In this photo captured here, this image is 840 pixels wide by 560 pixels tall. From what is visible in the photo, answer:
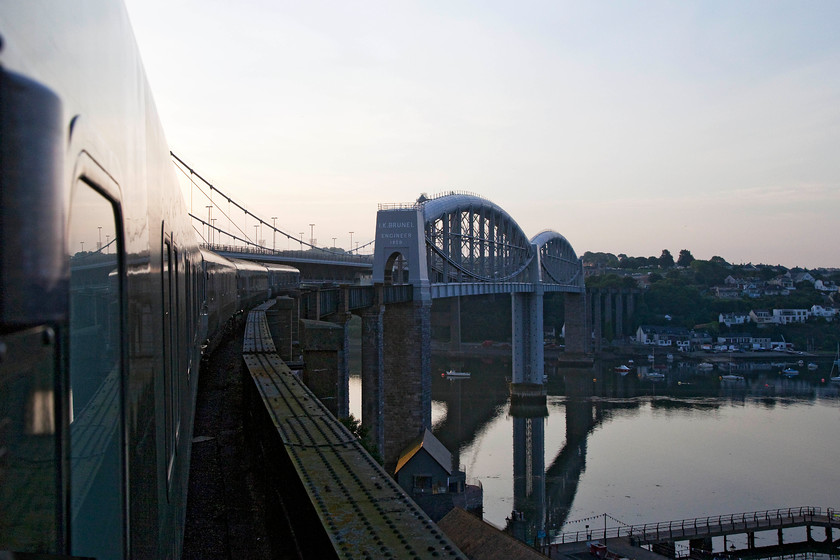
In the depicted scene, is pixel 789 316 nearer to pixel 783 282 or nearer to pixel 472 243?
pixel 783 282

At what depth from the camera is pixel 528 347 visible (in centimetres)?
4738

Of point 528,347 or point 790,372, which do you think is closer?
point 528,347

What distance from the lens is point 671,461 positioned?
29969 mm

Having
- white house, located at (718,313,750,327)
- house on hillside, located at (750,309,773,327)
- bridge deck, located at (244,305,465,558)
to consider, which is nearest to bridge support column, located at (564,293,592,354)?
white house, located at (718,313,750,327)

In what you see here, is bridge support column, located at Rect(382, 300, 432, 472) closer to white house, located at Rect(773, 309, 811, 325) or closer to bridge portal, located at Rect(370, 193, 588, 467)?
bridge portal, located at Rect(370, 193, 588, 467)

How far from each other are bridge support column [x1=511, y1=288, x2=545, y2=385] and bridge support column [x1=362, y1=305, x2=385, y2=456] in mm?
24715

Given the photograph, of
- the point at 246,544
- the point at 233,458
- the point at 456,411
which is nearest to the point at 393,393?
the point at 456,411

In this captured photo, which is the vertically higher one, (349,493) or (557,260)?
(557,260)

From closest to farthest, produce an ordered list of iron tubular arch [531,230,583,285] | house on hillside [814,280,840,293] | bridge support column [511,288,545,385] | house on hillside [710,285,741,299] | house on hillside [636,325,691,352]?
bridge support column [511,288,545,385] < iron tubular arch [531,230,583,285] < house on hillside [636,325,691,352] < house on hillside [710,285,741,299] < house on hillside [814,280,840,293]

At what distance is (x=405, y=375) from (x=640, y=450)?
13.0 m

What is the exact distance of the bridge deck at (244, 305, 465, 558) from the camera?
2.95 m

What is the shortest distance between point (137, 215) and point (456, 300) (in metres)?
71.9

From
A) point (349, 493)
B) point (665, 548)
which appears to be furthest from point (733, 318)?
point (349, 493)

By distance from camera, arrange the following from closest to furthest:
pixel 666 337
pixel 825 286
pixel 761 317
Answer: pixel 666 337 < pixel 761 317 < pixel 825 286
